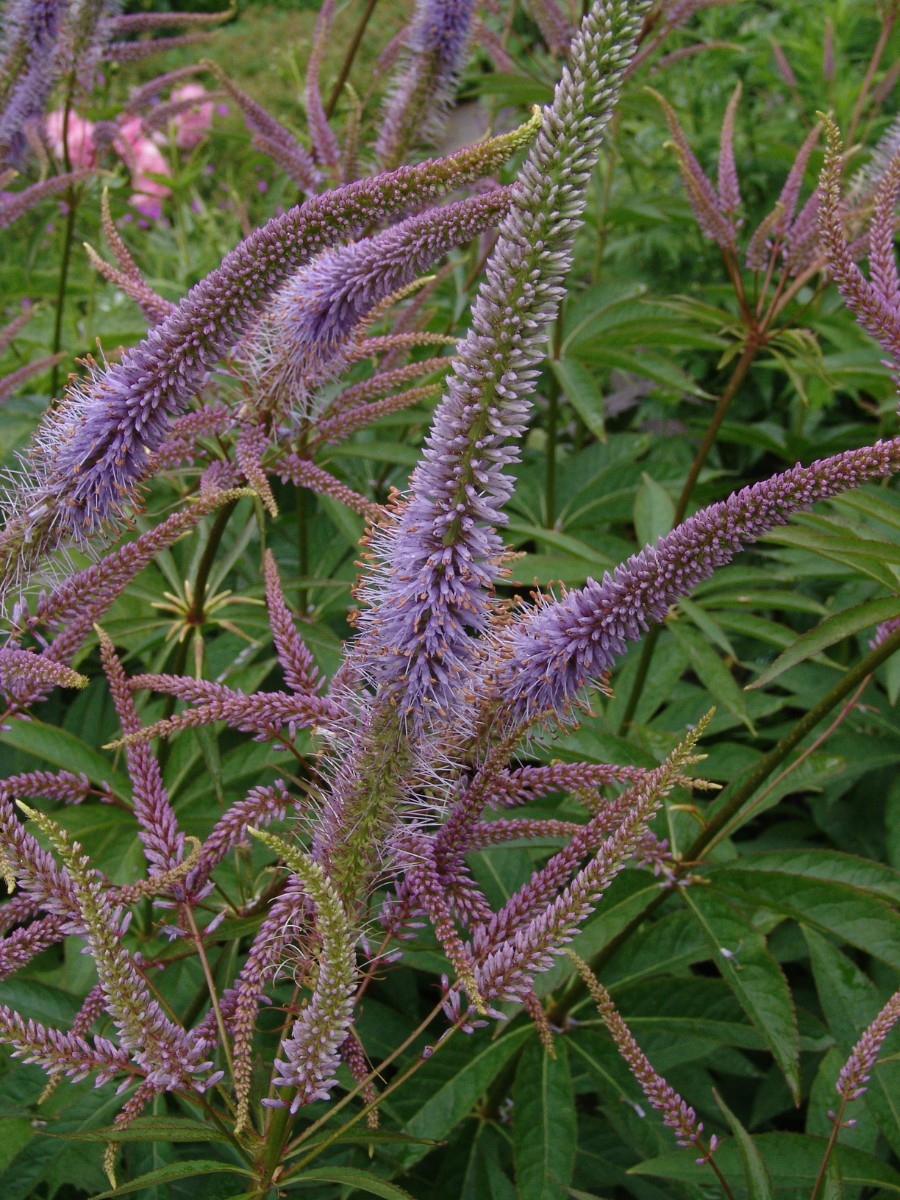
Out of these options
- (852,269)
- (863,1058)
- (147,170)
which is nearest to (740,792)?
(863,1058)

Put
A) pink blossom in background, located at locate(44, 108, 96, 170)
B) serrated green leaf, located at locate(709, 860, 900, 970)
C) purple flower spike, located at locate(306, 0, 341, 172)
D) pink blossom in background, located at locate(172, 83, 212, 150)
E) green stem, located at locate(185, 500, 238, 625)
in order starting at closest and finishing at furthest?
serrated green leaf, located at locate(709, 860, 900, 970)
green stem, located at locate(185, 500, 238, 625)
purple flower spike, located at locate(306, 0, 341, 172)
pink blossom in background, located at locate(44, 108, 96, 170)
pink blossom in background, located at locate(172, 83, 212, 150)

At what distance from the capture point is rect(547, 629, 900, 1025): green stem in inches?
76.5

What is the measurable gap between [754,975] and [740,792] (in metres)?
0.35

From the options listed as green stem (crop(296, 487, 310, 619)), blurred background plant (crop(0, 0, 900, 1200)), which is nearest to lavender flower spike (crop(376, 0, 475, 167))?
blurred background plant (crop(0, 0, 900, 1200))

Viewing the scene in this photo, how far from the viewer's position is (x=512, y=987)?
134 cm

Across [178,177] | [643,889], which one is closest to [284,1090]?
[643,889]

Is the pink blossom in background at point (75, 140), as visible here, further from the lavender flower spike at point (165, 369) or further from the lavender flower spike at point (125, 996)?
the lavender flower spike at point (125, 996)

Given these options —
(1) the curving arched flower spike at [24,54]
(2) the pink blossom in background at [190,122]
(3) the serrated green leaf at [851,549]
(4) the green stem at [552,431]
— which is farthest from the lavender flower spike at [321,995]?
(2) the pink blossom in background at [190,122]

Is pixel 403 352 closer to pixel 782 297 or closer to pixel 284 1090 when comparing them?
pixel 782 297

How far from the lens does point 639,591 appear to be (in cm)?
136

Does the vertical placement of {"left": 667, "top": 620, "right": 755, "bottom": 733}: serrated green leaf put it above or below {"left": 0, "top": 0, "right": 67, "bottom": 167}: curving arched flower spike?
below

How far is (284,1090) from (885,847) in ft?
8.15

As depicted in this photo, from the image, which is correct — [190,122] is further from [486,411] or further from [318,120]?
[486,411]

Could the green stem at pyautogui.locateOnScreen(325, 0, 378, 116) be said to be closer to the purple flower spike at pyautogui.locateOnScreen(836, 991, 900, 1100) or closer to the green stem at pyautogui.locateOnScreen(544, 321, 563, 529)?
the green stem at pyautogui.locateOnScreen(544, 321, 563, 529)
